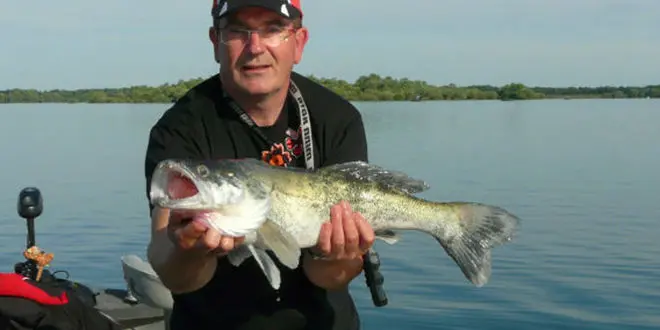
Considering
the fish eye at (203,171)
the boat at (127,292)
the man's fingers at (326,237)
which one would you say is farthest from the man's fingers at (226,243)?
the boat at (127,292)

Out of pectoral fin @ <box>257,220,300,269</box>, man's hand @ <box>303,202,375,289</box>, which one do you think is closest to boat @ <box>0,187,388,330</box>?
man's hand @ <box>303,202,375,289</box>

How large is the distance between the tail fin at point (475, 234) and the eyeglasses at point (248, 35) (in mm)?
1136

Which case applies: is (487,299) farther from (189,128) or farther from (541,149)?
(541,149)

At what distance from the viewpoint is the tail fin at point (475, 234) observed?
415 cm

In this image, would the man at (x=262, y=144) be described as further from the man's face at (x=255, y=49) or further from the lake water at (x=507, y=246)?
the lake water at (x=507, y=246)

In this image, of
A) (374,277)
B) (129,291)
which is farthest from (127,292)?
(374,277)

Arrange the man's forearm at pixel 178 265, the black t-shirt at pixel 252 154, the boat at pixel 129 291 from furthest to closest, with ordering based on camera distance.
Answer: the boat at pixel 129 291, the black t-shirt at pixel 252 154, the man's forearm at pixel 178 265

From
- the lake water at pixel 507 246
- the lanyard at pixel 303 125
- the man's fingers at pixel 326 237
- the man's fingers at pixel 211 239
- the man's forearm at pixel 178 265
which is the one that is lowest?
the lake water at pixel 507 246

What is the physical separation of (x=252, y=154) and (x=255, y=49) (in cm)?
54

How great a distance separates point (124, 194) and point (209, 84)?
18.8m

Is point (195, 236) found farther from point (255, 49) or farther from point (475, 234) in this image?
point (475, 234)

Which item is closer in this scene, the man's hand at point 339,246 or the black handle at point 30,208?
the man's hand at point 339,246

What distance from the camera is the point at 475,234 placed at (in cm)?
416

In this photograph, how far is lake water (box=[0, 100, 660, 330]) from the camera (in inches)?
478
